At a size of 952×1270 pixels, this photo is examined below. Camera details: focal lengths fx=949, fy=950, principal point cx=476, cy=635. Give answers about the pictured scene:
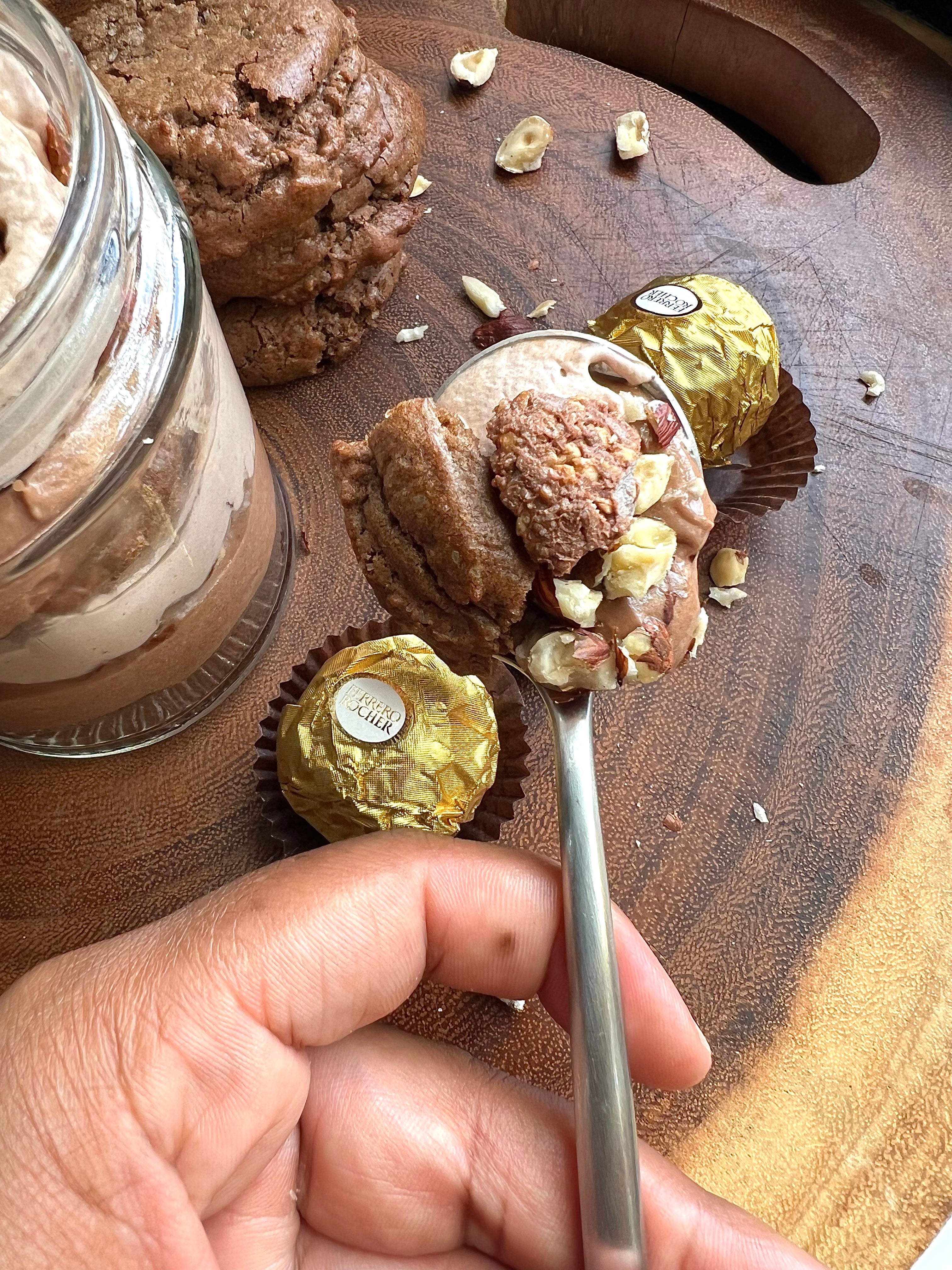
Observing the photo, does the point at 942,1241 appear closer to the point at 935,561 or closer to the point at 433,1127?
the point at 433,1127

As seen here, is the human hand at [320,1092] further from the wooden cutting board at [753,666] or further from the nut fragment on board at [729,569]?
the nut fragment on board at [729,569]

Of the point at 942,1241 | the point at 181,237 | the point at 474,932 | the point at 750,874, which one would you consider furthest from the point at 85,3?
the point at 942,1241

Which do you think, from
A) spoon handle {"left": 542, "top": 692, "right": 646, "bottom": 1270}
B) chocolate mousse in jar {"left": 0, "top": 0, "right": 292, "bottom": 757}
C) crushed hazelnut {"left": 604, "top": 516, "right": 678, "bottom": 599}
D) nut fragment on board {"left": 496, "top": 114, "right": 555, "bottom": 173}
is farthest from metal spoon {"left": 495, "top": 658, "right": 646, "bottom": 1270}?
nut fragment on board {"left": 496, "top": 114, "right": 555, "bottom": 173}

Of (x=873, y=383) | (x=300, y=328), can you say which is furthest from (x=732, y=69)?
(x=300, y=328)

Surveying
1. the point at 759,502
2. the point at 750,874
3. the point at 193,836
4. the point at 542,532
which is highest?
the point at 542,532

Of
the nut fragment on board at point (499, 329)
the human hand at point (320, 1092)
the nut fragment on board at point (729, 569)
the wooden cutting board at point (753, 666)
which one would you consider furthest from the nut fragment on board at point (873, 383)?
the human hand at point (320, 1092)

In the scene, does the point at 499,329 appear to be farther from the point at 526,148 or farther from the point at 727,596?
the point at 727,596

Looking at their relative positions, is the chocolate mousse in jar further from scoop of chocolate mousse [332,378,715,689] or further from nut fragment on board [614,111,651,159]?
nut fragment on board [614,111,651,159]
